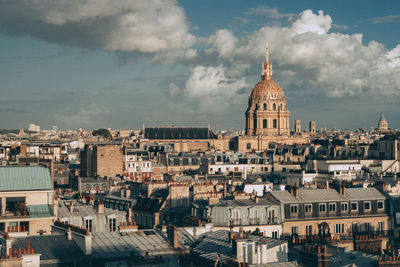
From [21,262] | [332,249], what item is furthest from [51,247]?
[332,249]

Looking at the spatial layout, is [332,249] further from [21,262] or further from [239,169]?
[239,169]

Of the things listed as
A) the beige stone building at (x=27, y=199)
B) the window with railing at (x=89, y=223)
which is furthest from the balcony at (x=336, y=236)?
the beige stone building at (x=27, y=199)

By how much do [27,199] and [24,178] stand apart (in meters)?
1.12

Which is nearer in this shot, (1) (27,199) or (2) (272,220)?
(1) (27,199)

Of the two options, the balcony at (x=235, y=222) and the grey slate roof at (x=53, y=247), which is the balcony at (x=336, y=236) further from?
the grey slate roof at (x=53, y=247)

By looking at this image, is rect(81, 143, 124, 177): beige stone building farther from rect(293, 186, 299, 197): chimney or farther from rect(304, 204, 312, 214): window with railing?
rect(304, 204, 312, 214): window with railing

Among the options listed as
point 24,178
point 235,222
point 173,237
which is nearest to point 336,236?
point 235,222

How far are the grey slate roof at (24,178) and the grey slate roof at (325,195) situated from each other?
15371mm

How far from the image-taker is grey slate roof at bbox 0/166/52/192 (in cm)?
4106

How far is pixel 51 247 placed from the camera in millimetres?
33594

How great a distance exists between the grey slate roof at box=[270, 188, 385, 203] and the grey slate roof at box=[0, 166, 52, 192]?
15371mm

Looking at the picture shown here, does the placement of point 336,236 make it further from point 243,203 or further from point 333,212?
point 243,203

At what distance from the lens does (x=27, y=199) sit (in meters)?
41.3

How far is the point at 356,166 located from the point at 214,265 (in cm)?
8982
